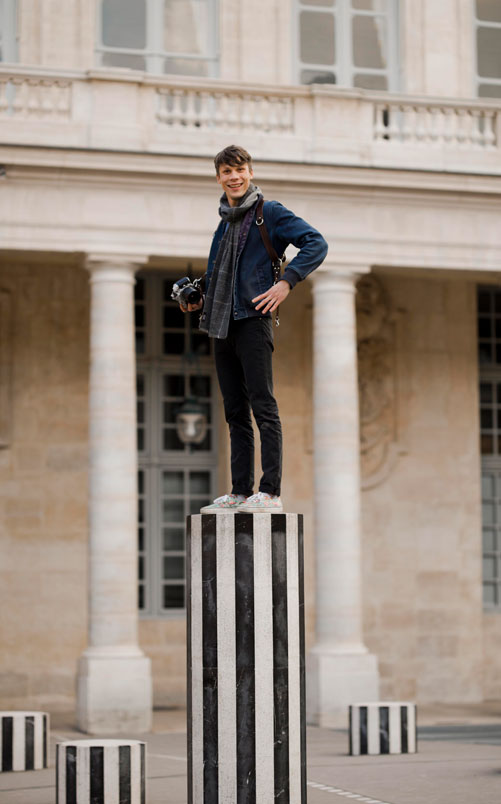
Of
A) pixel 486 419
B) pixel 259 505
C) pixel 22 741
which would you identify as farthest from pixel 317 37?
pixel 259 505

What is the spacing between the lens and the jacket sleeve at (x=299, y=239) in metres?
8.22

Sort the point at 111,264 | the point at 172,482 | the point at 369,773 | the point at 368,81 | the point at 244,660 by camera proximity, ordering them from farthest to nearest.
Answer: the point at 172,482, the point at 368,81, the point at 111,264, the point at 369,773, the point at 244,660

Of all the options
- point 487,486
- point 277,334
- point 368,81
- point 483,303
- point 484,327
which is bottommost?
point 487,486

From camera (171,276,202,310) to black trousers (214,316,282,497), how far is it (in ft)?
1.14

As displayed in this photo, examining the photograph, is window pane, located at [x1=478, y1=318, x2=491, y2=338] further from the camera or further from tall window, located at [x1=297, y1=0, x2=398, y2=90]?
the camera

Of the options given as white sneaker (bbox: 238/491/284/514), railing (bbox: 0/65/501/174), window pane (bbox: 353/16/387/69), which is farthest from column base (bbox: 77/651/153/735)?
white sneaker (bbox: 238/491/284/514)

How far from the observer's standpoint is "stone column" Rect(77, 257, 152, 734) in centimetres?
1789

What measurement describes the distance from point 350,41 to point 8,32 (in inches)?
195

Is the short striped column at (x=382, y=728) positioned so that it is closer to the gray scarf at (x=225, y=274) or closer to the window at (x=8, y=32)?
the gray scarf at (x=225, y=274)

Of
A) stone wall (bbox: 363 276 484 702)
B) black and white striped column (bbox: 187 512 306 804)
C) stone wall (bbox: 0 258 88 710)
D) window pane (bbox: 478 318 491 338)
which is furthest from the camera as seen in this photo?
window pane (bbox: 478 318 491 338)

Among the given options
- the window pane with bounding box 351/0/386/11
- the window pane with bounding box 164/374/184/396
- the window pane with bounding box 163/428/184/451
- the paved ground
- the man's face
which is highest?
the window pane with bounding box 351/0/386/11

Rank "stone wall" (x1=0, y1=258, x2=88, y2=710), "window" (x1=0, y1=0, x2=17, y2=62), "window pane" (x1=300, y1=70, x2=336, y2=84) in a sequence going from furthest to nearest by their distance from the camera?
"window pane" (x1=300, y1=70, x2=336, y2=84) < "stone wall" (x1=0, y1=258, x2=88, y2=710) < "window" (x1=0, y1=0, x2=17, y2=62)

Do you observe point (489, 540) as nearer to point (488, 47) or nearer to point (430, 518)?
point (430, 518)

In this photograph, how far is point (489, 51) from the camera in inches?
870
